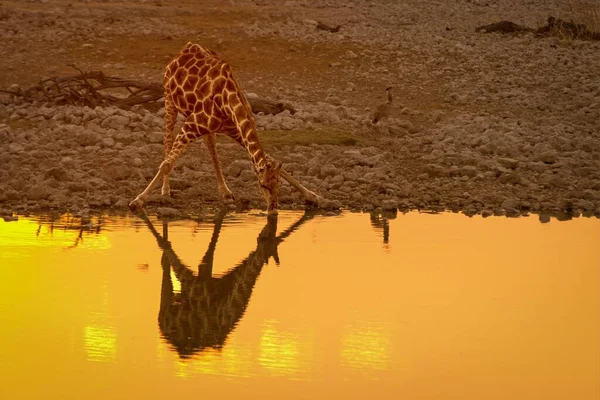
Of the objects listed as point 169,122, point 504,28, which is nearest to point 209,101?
point 169,122

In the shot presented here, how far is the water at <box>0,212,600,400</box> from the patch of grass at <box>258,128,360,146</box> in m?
4.49

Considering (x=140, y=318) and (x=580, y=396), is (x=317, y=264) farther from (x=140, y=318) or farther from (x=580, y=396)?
(x=580, y=396)

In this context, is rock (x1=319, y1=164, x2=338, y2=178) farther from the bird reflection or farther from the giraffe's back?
the bird reflection

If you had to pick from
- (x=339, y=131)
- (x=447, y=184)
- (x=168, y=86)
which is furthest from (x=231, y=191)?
(x=339, y=131)

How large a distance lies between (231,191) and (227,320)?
630cm

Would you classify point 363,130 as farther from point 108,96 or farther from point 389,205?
point 389,205

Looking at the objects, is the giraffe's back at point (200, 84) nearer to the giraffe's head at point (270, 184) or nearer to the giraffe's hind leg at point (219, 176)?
the giraffe's hind leg at point (219, 176)

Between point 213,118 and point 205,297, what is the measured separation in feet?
17.0

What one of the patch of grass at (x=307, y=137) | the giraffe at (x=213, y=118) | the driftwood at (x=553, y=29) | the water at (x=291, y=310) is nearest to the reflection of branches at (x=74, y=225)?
the water at (x=291, y=310)

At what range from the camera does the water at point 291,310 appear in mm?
7859

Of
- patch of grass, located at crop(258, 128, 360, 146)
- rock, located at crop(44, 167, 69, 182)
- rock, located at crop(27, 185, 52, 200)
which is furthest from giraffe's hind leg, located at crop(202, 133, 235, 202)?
patch of grass, located at crop(258, 128, 360, 146)

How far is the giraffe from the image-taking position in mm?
14617

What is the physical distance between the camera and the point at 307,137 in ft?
62.0

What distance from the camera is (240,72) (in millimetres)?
25531
